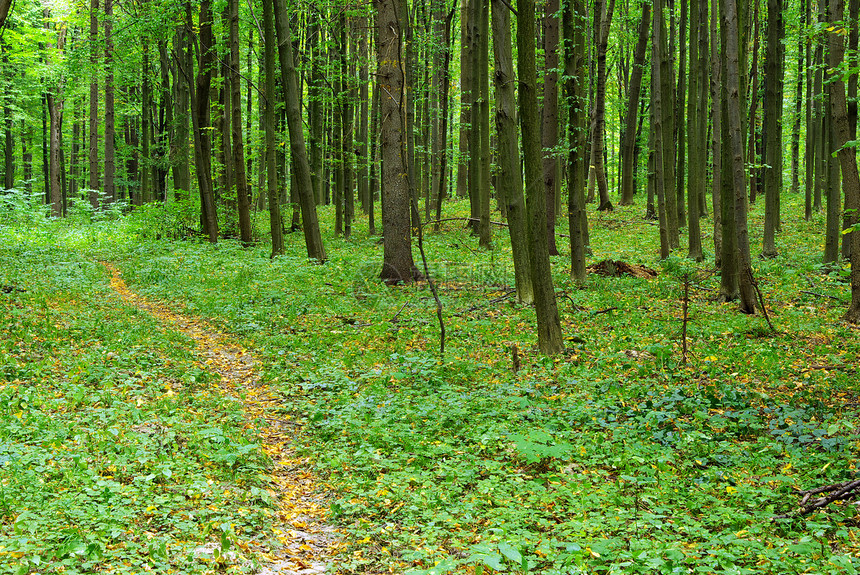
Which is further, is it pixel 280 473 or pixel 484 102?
pixel 484 102

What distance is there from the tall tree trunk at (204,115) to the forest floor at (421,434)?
26.0ft

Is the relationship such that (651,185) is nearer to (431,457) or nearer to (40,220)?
(431,457)

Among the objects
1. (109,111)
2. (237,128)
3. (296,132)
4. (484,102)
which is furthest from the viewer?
(109,111)

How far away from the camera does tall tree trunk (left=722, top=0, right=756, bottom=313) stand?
1020cm

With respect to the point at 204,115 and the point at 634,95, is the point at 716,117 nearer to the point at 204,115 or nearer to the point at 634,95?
the point at 634,95

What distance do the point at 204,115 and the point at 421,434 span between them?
17.1m

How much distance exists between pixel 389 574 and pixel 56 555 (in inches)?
79.9

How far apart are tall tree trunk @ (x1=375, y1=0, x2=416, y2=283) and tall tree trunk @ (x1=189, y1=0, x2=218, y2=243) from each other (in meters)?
8.21

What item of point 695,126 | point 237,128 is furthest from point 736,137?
point 237,128

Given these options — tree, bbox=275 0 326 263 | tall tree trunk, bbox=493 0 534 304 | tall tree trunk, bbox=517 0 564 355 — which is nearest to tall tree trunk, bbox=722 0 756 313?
tall tree trunk, bbox=493 0 534 304

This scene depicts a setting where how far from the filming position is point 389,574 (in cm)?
389

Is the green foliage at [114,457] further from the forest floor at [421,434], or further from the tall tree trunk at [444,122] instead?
the tall tree trunk at [444,122]

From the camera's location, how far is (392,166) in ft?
43.1

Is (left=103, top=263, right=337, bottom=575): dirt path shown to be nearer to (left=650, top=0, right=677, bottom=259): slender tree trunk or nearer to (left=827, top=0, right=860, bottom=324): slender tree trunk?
(left=827, top=0, right=860, bottom=324): slender tree trunk
